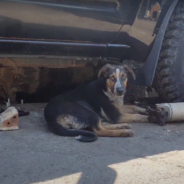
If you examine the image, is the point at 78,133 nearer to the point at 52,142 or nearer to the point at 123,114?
the point at 52,142

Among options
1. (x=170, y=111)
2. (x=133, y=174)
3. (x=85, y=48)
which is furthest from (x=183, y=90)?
(x=133, y=174)

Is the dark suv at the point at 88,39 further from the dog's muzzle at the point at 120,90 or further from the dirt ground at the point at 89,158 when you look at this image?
the dirt ground at the point at 89,158

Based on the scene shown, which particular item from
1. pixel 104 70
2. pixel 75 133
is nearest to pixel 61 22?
pixel 104 70

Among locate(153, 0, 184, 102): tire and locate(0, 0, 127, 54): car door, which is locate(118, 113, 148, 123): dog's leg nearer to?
locate(153, 0, 184, 102): tire

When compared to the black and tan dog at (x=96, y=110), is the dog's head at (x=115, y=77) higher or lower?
higher

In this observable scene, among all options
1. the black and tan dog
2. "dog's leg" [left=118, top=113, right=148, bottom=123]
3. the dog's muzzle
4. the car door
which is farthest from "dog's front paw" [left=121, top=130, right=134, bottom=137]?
the car door

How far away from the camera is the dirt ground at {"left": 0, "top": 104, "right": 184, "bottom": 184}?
3037 millimetres

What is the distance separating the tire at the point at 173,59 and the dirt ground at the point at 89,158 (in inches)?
31.5

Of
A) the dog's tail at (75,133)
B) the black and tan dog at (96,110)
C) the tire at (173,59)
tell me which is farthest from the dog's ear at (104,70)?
the dog's tail at (75,133)

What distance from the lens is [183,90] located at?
5023mm

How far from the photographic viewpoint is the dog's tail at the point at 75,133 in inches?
151

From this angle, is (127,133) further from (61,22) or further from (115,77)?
(61,22)

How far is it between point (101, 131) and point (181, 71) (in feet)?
4.52

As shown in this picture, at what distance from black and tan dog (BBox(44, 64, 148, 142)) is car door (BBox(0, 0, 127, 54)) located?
1.29ft
